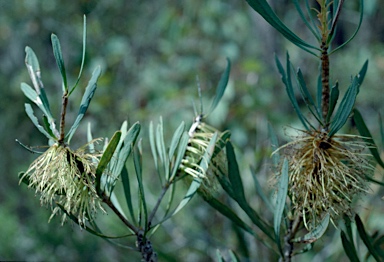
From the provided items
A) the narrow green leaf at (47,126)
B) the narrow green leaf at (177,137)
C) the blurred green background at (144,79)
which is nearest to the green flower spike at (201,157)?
the narrow green leaf at (177,137)

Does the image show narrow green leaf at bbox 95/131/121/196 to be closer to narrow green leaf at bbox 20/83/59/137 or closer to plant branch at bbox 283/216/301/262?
narrow green leaf at bbox 20/83/59/137

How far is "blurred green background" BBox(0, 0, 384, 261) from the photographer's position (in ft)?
4.60

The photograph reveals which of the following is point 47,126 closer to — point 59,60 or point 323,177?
point 59,60

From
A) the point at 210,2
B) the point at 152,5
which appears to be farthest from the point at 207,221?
the point at 152,5

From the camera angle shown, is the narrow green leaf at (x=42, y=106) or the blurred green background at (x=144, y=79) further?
the blurred green background at (x=144, y=79)

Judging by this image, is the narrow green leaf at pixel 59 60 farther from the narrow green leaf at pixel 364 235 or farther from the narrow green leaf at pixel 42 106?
the narrow green leaf at pixel 364 235

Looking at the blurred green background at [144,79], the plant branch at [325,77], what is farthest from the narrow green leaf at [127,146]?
the blurred green background at [144,79]

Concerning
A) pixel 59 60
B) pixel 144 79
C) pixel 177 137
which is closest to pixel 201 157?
pixel 177 137

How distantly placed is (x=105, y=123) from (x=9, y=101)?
451 mm

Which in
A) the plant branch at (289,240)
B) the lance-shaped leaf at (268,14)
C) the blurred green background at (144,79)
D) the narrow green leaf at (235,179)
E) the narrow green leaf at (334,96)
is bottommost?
the plant branch at (289,240)

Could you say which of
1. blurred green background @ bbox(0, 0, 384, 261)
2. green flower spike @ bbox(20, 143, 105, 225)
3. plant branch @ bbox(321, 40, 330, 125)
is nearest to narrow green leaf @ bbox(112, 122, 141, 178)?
green flower spike @ bbox(20, 143, 105, 225)

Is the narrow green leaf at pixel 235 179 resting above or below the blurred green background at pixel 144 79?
below

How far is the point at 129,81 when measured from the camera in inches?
84.7

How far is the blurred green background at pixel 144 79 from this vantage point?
1402 mm
